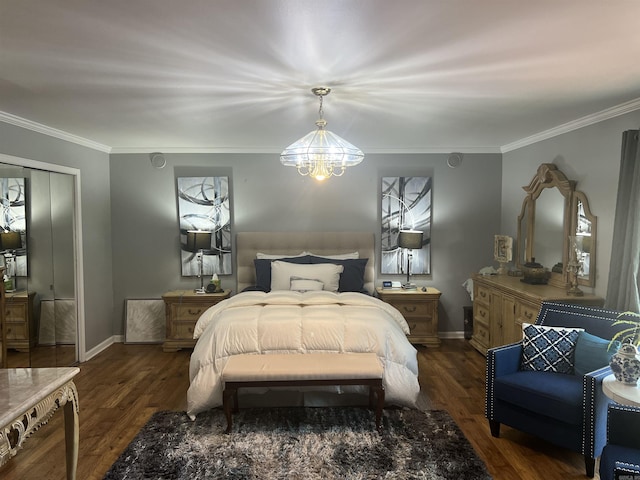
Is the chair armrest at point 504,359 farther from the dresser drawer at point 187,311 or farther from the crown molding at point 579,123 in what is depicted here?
the dresser drawer at point 187,311

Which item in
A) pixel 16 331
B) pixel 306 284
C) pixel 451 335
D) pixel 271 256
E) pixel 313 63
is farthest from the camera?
pixel 451 335

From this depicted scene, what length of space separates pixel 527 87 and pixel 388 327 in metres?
2.03

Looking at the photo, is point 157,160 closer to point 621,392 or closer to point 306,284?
point 306,284

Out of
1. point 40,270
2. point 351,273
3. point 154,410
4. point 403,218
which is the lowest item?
point 154,410

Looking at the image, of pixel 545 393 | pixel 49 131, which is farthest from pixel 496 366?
pixel 49 131

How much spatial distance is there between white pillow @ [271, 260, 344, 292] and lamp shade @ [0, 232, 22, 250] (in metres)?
2.38

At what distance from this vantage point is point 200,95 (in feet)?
9.81

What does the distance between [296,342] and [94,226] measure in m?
3.06

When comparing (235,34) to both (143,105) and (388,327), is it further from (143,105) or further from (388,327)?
(388,327)

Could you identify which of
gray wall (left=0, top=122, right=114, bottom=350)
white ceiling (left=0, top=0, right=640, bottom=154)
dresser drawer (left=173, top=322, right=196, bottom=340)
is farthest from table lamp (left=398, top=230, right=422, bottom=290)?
gray wall (left=0, top=122, right=114, bottom=350)

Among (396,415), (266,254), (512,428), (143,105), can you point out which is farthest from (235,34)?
(266,254)

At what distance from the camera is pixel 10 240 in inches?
139

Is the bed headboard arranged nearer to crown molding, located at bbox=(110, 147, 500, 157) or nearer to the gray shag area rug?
crown molding, located at bbox=(110, 147, 500, 157)

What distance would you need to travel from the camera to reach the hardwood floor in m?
2.63
